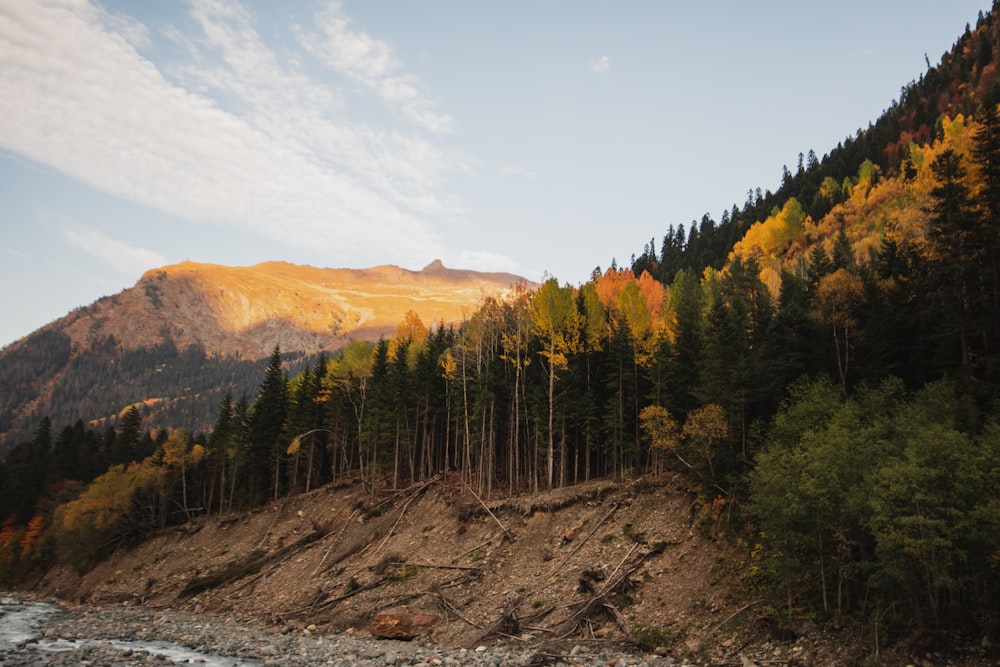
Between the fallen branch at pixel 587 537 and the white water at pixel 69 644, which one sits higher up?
the fallen branch at pixel 587 537

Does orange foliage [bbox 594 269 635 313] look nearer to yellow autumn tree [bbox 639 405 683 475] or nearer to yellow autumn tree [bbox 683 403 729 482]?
yellow autumn tree [bbox 639 405 683 475]

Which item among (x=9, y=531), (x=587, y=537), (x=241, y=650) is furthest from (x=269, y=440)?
(x=587, y=537)

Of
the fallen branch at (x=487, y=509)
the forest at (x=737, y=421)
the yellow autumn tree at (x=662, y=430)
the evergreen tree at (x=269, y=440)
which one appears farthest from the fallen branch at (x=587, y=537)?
the evergreen tree at (x=269, y=440)

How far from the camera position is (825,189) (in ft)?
402

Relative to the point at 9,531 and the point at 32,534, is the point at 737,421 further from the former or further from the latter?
the point at 9,531

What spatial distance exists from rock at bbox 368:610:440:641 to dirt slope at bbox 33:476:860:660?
0.73 m

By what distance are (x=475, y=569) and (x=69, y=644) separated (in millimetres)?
24648

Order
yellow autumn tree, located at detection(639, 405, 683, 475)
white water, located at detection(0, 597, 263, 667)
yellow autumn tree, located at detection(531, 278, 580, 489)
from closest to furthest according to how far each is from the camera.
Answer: white water, located at detection(0, 597, 263, 667) < yellow autumn tree, located at detection(639, 405, 683, 475) < yellow autumn tree, located at detection(531, 278, 580, 489)

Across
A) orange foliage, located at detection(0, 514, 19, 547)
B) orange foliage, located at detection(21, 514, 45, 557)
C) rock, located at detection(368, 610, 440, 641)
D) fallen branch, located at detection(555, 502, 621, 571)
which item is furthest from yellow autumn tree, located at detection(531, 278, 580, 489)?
orange foliage, located at detection(0, 514, 19, 547)

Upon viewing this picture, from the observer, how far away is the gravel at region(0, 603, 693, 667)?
25.1 meters

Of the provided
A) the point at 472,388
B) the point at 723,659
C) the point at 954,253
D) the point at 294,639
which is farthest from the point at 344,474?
the point at 954,253

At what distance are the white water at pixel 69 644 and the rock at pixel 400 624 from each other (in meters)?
6.50

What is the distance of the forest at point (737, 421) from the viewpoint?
21.1 meters

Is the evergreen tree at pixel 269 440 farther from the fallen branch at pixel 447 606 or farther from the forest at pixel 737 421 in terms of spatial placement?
the fallen branch at pixel 447 606
